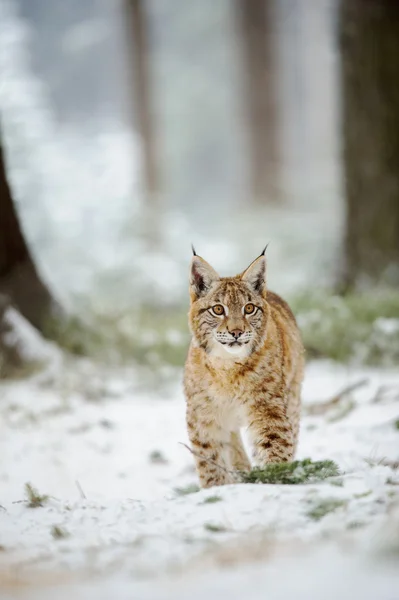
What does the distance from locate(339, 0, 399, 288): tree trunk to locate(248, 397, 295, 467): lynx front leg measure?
4117mm

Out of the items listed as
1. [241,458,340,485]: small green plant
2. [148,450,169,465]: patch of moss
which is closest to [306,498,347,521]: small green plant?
[241,458,340,485]: small green plant

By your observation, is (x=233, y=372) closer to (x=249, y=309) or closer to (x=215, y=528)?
(x=249, y=309)

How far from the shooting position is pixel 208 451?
3.58 metres

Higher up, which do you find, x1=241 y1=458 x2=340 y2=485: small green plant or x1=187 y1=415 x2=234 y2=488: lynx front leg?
x1=187 y1=415 x2=234 y2=488: lynx front leg

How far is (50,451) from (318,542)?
8.00ft

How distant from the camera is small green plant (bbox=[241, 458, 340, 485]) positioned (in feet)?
10.3

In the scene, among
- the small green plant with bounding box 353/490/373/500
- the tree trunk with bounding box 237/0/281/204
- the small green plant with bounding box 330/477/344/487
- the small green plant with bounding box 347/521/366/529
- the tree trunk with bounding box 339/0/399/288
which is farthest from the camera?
the tree trunk with bounding box 237/0/281/204

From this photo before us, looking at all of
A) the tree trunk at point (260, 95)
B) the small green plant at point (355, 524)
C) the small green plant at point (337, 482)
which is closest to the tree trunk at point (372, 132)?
the small green plant at point (337, 482)

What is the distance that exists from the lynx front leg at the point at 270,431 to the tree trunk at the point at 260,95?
45.8ft

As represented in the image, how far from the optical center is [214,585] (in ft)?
7.66

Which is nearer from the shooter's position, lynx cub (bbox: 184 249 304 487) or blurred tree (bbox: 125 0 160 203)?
lynx cub (bbox: 184 249 304 487)

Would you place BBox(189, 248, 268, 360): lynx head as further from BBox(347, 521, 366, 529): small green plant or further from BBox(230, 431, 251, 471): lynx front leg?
BBox(347, 521, 366, 529): small green plant

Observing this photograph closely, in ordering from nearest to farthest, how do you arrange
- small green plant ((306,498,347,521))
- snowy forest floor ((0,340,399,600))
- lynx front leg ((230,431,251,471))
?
snowy forest floor ((0,340,399,600))
small green plant ((306,498,347,521))
lynx front leg ((230,431,251,471))

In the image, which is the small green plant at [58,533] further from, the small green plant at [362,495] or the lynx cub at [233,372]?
the small green plant at [362,495]
